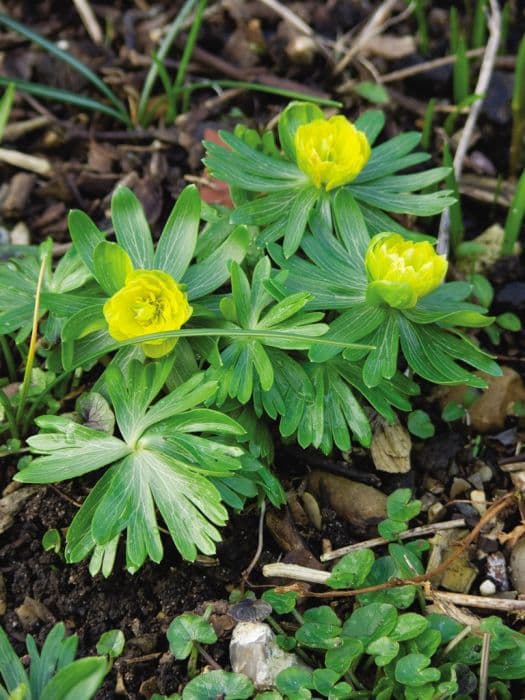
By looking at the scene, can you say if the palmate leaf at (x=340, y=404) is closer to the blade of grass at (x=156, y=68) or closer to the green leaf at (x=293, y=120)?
the green leaf at (x=293, y=120)

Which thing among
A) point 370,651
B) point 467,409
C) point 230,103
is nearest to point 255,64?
point 230,103

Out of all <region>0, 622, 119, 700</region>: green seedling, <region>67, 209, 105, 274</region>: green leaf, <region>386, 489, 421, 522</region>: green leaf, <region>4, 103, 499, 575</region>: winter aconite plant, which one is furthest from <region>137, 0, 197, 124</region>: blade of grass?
<region>0, 622, 119, 700</region>: green seedling

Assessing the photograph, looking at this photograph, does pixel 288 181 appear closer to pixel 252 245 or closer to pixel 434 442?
pixel 252 245

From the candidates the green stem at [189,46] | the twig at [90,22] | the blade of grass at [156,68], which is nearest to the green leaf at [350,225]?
the green stem at [189,46]

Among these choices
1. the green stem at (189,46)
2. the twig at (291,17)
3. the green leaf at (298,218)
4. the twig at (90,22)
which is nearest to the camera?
the green leaf at (298,218)

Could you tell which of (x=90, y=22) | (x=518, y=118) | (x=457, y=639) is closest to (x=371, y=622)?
(x=457, y=639)
